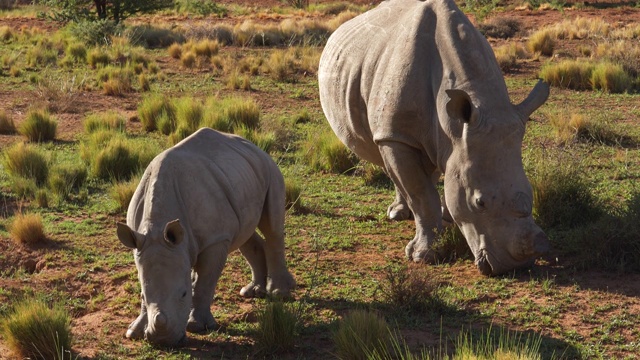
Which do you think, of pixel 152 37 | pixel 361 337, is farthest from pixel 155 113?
pixel 152 37

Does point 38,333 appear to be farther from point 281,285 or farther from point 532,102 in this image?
point 532,102

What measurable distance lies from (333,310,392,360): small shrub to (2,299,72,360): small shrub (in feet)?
6.26

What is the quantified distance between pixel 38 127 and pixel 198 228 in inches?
355

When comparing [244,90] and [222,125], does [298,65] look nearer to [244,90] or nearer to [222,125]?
[244,90]

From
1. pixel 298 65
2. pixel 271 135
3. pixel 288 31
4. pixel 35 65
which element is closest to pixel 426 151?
pixel 271 135

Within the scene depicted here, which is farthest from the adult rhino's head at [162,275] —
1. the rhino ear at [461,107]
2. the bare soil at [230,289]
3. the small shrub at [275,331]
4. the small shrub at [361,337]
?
the rhino ear at [461,107]

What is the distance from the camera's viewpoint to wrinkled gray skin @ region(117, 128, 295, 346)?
647 cm

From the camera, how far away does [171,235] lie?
6500mm

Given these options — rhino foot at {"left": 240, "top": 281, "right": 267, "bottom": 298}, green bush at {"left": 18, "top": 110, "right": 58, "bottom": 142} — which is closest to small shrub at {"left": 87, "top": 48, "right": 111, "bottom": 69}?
green bush at {"left": 18, "top": 110, "right": 58, "bottom": 142}

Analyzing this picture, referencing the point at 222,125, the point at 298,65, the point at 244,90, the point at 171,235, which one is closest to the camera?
the point at 171,235

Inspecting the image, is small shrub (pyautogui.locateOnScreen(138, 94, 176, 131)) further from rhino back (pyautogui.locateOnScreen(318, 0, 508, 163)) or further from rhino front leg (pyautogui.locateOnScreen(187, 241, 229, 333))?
rhino front leg (pyautogui.locateOnScreen(187, 241, 229, 333))

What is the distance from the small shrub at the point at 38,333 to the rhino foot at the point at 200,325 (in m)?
0.86

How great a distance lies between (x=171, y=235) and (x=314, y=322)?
1.60 meters

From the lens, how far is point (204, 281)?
23.1 ft
